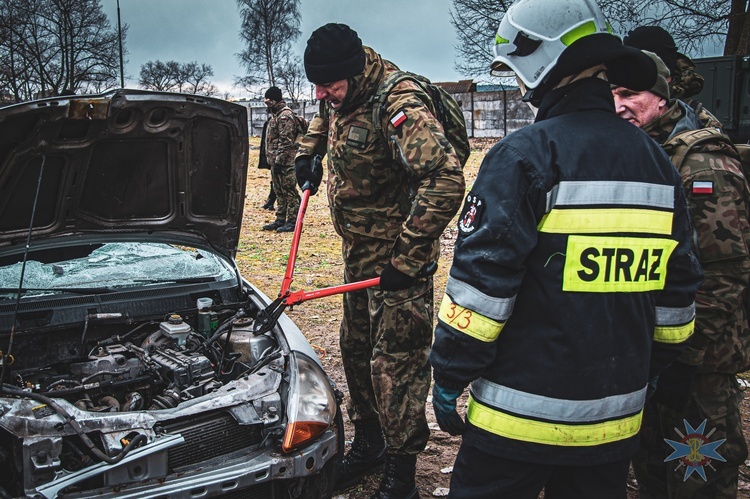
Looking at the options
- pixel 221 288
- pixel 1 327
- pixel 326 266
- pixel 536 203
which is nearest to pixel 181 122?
pixel 221 288

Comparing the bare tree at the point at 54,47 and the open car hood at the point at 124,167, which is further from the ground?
the bare tree at the point at 54,47

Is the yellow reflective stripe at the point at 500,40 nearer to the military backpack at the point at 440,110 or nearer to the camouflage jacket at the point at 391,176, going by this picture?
the camouflage jacket at the point at 391,176

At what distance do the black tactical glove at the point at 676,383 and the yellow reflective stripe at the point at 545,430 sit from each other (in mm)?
718

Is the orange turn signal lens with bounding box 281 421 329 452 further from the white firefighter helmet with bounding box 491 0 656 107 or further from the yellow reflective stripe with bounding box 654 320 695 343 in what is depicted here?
the white firefighter helmet with bounding box 491 0 656 107

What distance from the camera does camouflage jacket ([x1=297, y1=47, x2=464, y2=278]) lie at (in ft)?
10.3

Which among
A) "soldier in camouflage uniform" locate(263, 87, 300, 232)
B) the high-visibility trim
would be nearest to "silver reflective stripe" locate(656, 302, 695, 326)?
the high-visibility trim

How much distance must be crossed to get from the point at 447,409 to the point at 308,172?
7.48 feet

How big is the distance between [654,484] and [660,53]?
218cm

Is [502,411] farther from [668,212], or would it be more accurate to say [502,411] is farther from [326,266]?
[326,266]

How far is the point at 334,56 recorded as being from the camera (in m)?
3.37

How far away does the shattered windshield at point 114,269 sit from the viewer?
3.58m

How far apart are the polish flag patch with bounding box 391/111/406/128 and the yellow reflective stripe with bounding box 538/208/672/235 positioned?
4.54ft

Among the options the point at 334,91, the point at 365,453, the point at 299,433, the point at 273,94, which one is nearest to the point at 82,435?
the point at 299,433

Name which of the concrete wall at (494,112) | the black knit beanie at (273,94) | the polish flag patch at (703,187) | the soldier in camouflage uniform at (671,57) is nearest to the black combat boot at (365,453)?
the polish flag patch at (703,187)
